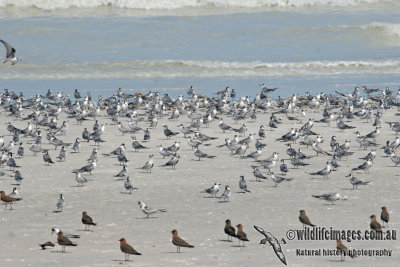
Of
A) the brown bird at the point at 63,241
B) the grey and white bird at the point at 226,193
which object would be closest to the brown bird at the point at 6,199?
the brown bird at the point at 63,241

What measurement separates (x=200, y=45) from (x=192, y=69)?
10732 mm

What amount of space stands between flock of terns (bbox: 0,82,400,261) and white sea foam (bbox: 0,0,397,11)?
3848 cm

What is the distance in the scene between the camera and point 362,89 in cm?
3556

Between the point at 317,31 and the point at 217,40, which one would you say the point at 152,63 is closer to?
the point at 217,40

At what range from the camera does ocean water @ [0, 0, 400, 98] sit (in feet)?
133

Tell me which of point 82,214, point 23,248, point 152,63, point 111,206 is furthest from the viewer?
point 152,63

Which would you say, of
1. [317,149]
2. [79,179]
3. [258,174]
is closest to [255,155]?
[317,149]

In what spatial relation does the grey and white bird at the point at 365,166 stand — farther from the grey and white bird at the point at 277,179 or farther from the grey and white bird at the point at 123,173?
the grey and white bird at the point at 123,173

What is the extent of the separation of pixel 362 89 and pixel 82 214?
74.9 ft

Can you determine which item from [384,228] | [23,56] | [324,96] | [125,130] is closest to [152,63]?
[23,56]

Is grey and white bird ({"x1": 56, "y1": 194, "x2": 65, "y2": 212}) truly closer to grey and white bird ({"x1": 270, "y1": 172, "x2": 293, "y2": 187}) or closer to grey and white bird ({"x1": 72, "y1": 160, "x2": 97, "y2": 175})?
grey and white bird ({"x1": 72, "y1": 160, "x2": 97, "y2": 175})

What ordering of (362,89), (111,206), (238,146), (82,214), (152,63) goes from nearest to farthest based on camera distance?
(82,214), (111,206), (238,146), (362,89), (152,63)

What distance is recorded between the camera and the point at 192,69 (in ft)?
147

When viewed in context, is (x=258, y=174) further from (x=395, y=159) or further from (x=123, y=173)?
(x=395, y=159)
